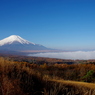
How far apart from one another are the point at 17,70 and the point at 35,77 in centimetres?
103

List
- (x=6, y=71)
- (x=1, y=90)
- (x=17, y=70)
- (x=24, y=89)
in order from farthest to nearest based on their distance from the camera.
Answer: (x=17, y=70) → (x=6, y=71) → (x=24, y=89) → (x=1, y=90)

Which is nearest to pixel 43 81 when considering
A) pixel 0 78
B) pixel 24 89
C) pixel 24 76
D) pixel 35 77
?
pixel 35 77

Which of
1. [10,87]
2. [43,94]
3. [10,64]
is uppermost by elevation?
[10,64]

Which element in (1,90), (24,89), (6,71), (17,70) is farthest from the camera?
(17,70)

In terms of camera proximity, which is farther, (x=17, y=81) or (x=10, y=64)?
(x=10, y=64)

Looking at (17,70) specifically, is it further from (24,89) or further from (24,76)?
(24,89)

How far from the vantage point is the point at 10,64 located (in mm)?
8289

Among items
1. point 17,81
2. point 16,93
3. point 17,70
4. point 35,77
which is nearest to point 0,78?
point 17,81

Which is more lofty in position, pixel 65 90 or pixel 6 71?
pixel 6 71

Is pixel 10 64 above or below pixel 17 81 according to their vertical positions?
above

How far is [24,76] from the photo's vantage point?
773cm

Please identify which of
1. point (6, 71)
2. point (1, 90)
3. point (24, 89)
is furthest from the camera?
point (6, 71)

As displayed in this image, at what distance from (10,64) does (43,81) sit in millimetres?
1972

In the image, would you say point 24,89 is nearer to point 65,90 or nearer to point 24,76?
point 24,76
